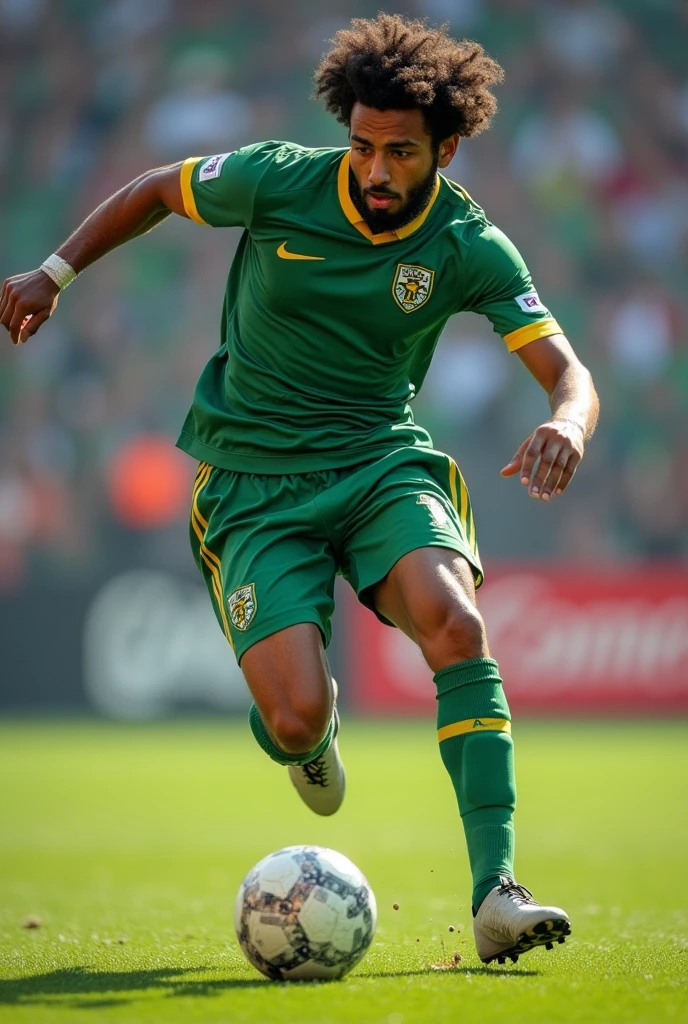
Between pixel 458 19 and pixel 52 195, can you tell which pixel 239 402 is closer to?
pixel 52 195

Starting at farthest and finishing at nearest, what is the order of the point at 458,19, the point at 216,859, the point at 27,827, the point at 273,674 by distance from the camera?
the point at 458,19, the point at 27,827, the point at 216,859, the point at 273,674

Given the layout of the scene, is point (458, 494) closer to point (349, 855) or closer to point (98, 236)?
point (98, 236)

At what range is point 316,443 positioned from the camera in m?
4.48

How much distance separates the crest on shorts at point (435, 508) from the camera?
4.25m

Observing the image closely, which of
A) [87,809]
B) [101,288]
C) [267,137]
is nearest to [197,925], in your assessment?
[87,809]

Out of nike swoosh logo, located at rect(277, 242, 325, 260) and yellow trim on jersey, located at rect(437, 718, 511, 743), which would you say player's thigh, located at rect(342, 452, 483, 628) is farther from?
nike swoosh logo, located at rect(277, 242, 325, 260)

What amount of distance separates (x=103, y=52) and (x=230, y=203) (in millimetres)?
15986

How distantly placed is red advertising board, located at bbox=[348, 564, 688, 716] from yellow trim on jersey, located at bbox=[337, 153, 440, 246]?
1060 cm

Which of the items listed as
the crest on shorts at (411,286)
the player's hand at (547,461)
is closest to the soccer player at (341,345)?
the crest on shorts at (411,286)

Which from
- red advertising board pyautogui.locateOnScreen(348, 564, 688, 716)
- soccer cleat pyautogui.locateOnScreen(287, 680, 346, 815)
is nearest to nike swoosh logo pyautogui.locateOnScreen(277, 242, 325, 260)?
soccer cleat pyautogui.locateOnScreen(287, 680, 346, 815)

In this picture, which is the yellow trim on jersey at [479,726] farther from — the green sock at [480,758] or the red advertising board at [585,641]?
the red advertising board at [585,641]

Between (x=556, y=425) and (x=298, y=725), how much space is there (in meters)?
1.19

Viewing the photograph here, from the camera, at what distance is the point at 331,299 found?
4.38 meters

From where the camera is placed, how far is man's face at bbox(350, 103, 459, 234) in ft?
13.6
